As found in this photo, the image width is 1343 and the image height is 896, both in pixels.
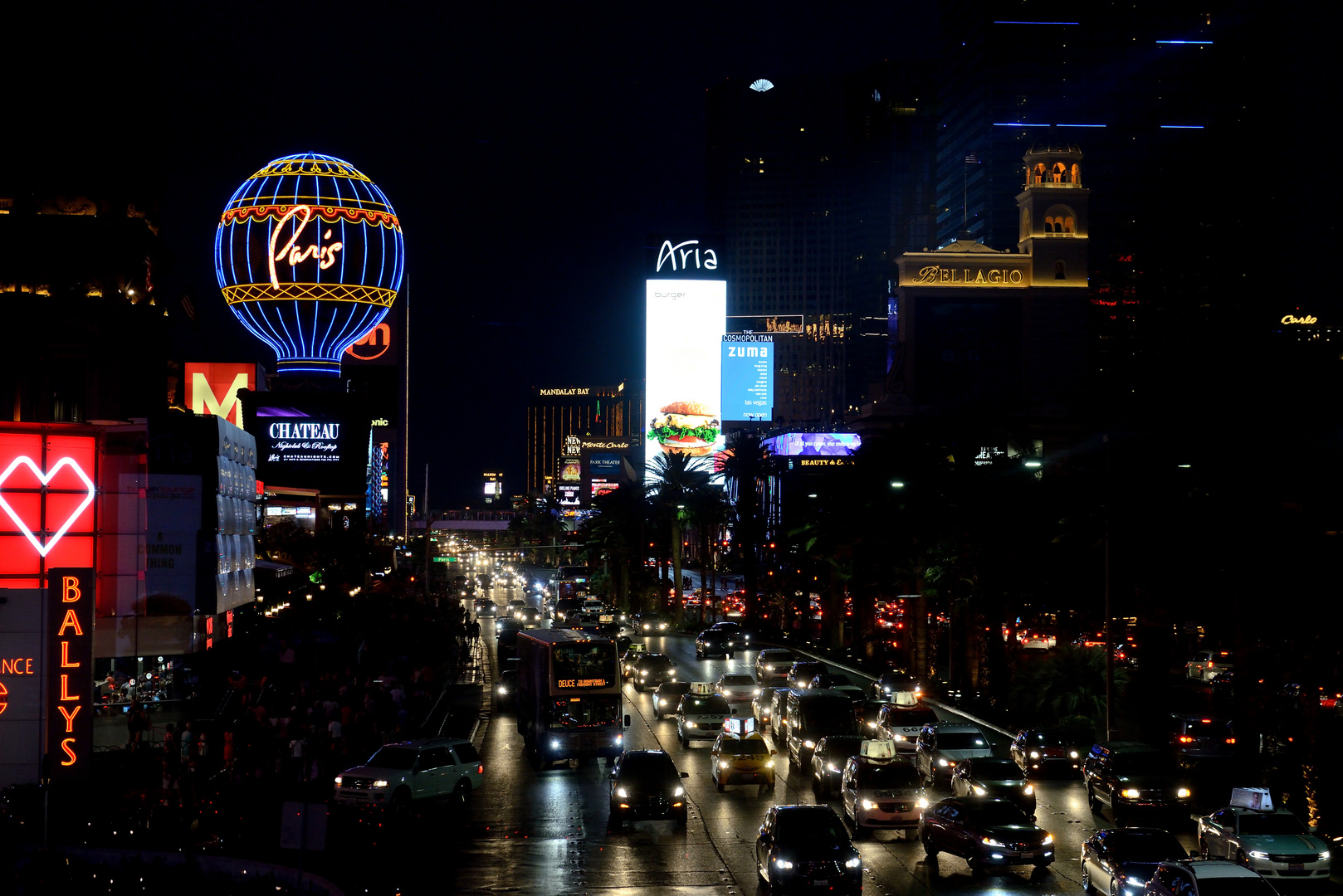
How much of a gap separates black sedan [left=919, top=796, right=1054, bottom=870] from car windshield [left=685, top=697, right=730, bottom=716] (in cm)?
1483

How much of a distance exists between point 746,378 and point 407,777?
498 ft

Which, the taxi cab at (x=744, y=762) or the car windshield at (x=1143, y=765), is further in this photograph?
the taxi cab at (x=744, y=762)

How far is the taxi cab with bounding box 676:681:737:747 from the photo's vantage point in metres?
36.6

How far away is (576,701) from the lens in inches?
1316

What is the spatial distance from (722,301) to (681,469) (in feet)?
198

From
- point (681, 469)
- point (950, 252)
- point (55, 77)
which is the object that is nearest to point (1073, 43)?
point (950, 252)

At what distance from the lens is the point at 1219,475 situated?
33719 mm

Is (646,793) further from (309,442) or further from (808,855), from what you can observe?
(309,442)

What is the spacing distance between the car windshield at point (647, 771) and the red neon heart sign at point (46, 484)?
45.2 ft

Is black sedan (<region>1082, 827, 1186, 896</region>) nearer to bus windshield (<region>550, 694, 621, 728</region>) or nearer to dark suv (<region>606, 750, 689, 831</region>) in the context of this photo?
dark suv (<region>606, 750, 689, 831</region>)

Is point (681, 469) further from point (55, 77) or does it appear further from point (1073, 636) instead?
point (55, 77)

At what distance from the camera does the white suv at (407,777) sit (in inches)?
1025

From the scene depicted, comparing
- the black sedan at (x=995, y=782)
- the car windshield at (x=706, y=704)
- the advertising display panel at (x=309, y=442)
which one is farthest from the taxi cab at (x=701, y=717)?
the advertising display panel at (x=309, y=442)

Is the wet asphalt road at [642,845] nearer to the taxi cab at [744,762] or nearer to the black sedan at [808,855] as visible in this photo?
the taxi cab at [744,762]
